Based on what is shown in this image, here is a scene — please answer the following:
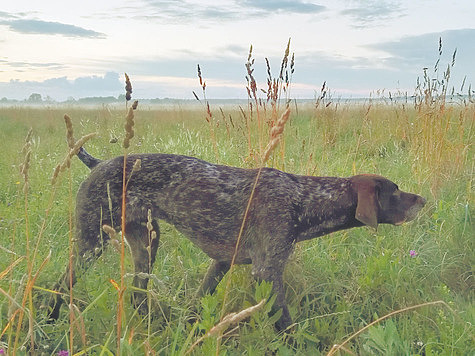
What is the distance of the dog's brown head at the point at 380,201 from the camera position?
330 cm

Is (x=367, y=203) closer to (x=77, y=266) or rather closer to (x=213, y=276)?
(x=213, y=276)

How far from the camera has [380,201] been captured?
3.49 m

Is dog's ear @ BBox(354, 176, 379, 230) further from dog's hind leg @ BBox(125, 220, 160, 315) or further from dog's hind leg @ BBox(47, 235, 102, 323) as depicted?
dog's hind leg @ BBox(47, 235, 102, 323)

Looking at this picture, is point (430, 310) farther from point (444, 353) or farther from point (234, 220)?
point (234, 220)

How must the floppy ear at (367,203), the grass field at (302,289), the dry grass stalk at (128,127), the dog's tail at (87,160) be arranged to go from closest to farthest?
the dry grass stalk at (128,127)
the grass field at (302,289)
the floppy ear at (367,203)
the dog's tail at (87,160)

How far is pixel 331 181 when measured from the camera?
11.7 feet

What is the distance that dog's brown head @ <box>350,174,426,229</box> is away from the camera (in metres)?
3.30

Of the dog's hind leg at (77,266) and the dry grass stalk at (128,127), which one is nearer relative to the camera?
the dry grass stalk at (128,127)

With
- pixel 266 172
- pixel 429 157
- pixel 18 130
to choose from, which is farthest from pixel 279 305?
pixel 18 130

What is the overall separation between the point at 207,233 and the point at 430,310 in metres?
1.59

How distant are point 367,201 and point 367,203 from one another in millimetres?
14

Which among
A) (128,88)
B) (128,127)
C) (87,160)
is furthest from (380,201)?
(128,127)

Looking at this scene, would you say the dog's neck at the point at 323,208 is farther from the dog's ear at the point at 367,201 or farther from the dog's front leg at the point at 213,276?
the dog's front leg at the point at 213,276

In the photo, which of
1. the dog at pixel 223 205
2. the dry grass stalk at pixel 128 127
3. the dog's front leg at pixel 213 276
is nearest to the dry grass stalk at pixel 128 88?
the dry grass stalk at pixel 128 127
